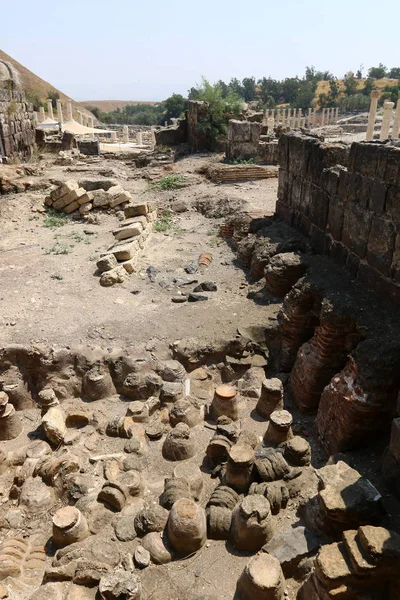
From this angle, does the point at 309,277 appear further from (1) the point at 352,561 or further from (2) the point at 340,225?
(1) the point at 352,561

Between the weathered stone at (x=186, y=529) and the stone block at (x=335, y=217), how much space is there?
4.67 meters

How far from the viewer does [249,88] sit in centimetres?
7362

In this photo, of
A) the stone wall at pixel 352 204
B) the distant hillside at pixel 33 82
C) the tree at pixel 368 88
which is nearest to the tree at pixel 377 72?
the tree at pixel 368 88

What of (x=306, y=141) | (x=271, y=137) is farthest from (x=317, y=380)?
(x=271, y=137)

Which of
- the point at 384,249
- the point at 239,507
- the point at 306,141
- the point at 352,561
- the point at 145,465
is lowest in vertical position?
the point at 145,465

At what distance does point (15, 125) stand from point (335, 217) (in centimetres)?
1422

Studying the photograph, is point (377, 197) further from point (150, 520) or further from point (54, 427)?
point (54, 427)

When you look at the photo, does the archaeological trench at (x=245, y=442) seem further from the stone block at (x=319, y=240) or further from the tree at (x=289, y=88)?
the tree at (x=289, y=88)

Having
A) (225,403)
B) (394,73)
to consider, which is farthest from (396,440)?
(394,73)

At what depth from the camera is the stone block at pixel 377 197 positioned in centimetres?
570

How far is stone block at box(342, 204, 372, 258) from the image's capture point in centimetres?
613

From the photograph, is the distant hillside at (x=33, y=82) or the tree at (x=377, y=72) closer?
the distant hillside at (x=33, y=82)

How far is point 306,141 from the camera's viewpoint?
8.34m

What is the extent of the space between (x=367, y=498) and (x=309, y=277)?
3.45m
